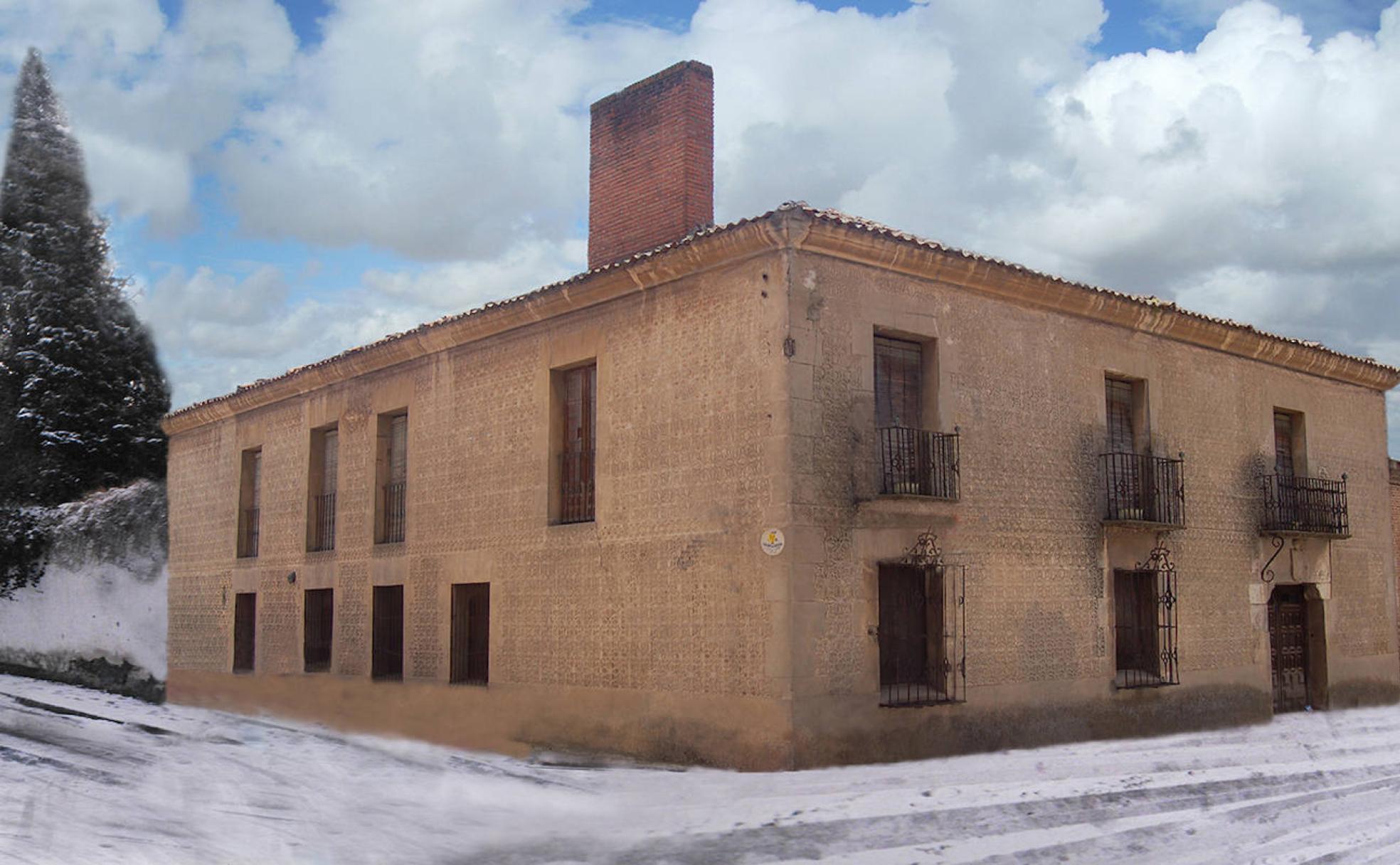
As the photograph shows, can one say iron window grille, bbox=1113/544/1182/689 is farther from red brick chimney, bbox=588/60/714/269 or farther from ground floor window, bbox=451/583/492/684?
ground floor window, bbox=451/583/492/684

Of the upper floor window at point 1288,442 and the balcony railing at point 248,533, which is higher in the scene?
the upper floor window at point 1288,442

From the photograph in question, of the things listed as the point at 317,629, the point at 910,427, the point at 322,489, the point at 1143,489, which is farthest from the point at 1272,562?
the point at 322,489

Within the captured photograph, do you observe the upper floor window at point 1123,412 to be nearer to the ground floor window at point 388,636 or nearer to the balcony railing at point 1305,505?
the balcony railing at point 1305,505

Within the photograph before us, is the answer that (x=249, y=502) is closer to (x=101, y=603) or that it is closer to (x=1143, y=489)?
(x=101, y=603)

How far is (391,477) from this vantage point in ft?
55.9

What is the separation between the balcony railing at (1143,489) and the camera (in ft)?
46.6

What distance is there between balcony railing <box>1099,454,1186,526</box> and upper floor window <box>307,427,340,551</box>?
1061cm

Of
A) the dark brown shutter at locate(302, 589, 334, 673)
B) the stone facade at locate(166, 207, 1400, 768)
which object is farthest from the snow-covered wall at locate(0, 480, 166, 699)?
the dark brown shutter at locate(302, 589, 334, 673)

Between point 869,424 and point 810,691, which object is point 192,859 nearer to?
point 810,691

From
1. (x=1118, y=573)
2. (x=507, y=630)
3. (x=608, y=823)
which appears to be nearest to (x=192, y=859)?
(x=608, y=823)

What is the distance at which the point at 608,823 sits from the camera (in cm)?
991

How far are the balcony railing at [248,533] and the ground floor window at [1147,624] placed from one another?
514 inches

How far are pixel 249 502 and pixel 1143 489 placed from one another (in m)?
13.7

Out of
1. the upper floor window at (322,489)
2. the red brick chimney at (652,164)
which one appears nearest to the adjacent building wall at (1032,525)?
the red brick chimney at (652,164)
